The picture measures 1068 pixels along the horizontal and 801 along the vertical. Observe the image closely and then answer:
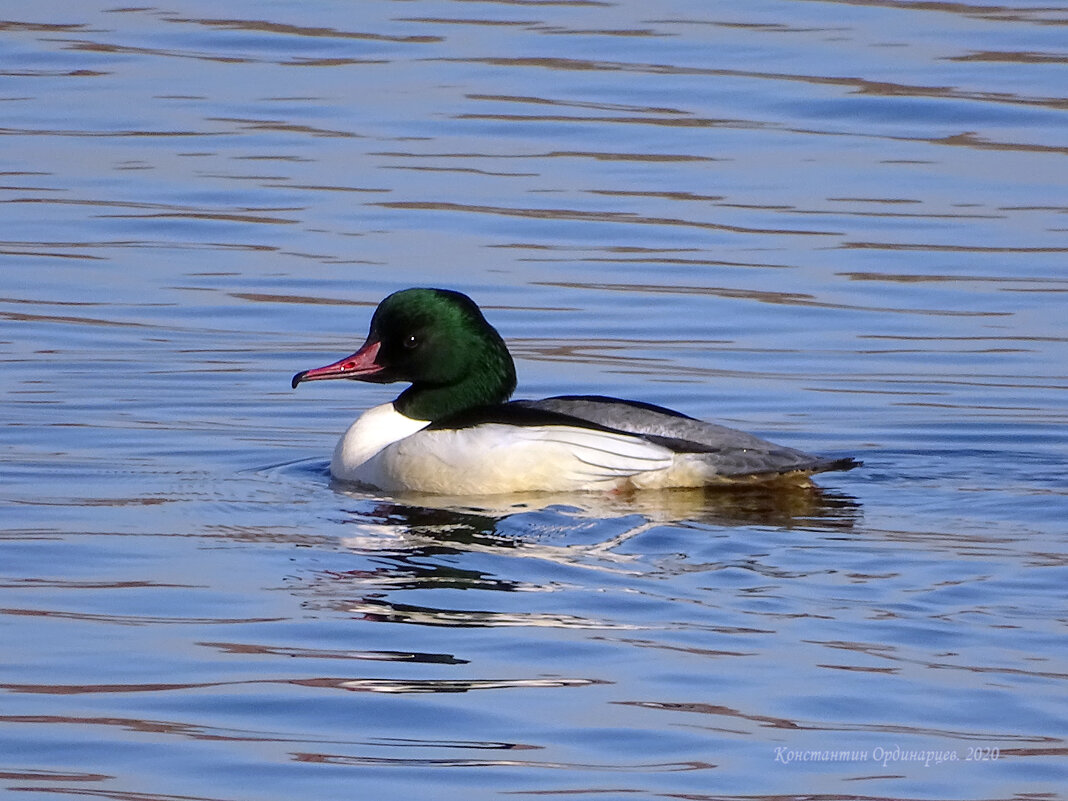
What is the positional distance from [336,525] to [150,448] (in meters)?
1.80

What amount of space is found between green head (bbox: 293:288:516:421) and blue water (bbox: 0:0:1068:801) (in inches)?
19.5

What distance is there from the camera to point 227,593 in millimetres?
6906

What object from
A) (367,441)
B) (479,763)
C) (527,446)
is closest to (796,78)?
(367,441)

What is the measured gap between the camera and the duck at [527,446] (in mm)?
8391

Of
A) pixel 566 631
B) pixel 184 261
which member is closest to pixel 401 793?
pixel 566 631

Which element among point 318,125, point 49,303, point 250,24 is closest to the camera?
point 49,303

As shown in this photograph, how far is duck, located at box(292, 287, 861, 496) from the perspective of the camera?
8.39 m

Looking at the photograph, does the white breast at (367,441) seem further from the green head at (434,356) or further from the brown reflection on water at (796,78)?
the brown reflection on water at (796,78)

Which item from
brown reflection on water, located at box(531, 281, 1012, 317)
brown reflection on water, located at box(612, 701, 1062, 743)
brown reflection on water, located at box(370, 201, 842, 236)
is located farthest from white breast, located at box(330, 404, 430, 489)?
brown reflection on water, located at box(370, 201, 842, 236)

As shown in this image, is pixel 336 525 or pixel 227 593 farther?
pixel 336 525

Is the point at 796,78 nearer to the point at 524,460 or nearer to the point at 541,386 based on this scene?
the point at 541,386

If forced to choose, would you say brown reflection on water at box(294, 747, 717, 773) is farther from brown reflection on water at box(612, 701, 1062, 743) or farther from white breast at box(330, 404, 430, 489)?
white breast at box(330, 404, 430, 489)

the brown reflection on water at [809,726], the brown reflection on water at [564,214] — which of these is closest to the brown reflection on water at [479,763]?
the brown reflection on water at [809,726]

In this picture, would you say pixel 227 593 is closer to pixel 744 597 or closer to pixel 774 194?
pixel 744 597
